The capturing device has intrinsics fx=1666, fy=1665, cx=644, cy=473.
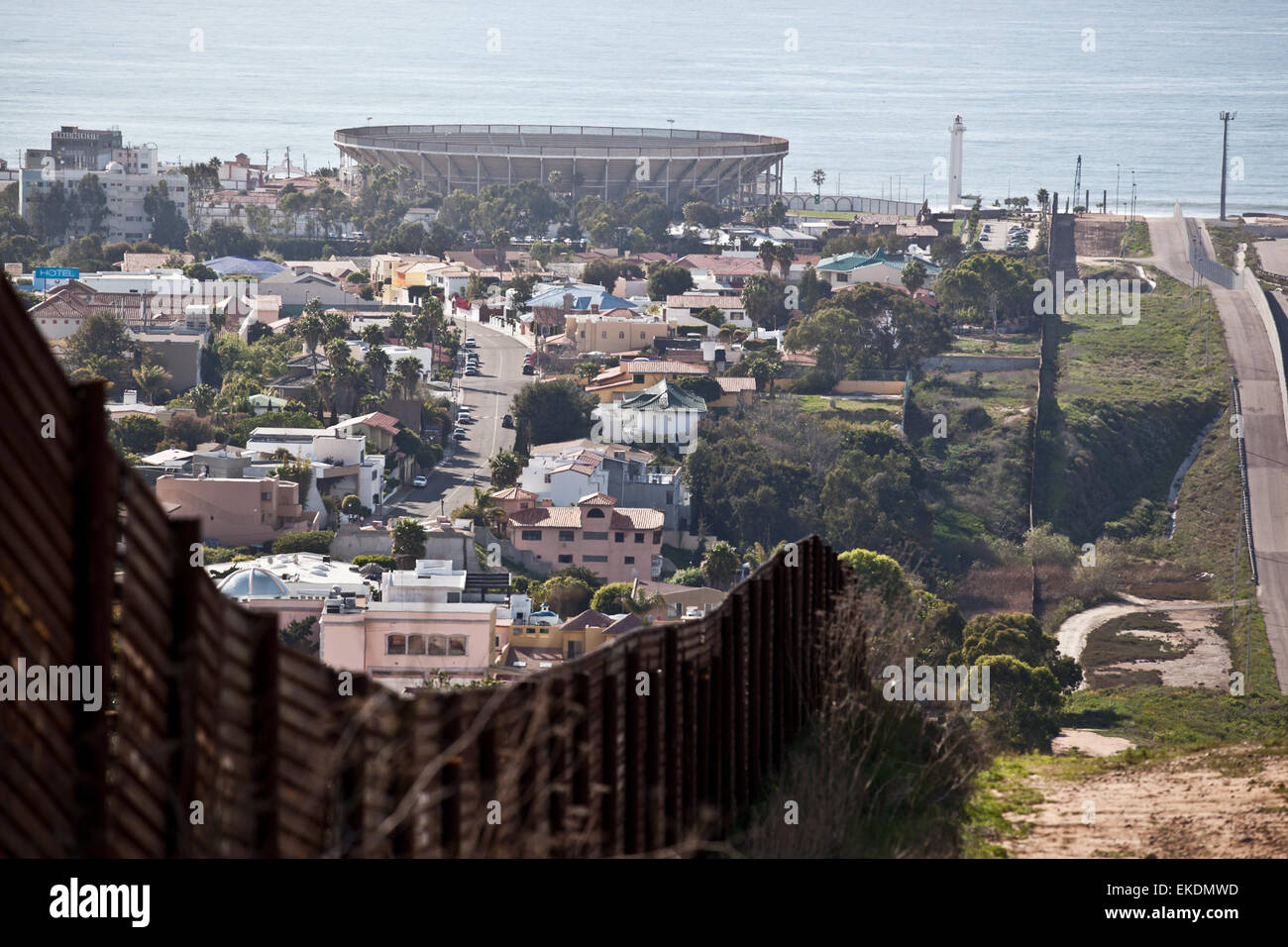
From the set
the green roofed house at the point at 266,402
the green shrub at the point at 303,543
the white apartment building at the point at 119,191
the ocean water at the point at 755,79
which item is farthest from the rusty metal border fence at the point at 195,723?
the ocean water at the point at 755,79

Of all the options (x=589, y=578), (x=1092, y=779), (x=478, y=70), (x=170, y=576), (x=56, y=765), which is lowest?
(x=589, y=578)

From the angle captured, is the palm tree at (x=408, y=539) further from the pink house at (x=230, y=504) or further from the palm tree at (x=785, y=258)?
the palm tree at (x=785, y=258)

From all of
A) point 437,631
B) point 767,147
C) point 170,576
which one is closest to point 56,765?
point 170,576

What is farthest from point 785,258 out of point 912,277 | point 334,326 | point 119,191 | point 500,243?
point 119,191

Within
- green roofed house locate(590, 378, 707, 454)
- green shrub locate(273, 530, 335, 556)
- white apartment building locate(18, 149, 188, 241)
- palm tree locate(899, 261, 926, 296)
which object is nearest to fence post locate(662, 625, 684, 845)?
green shrub locate(273, 530, 335, 556)

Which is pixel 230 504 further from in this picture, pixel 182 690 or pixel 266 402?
pixel 182 690
